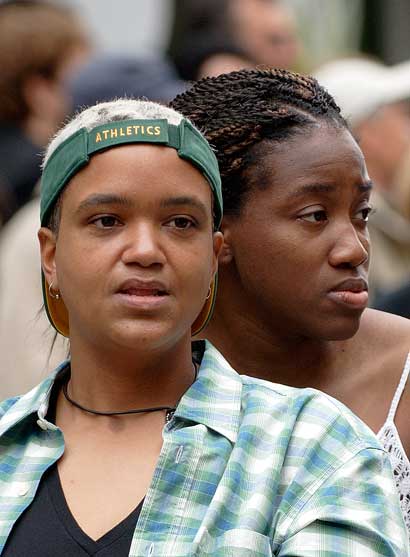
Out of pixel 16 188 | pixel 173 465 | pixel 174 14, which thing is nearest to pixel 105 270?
pixel 173 465

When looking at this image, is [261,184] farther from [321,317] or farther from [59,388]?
[59,388]

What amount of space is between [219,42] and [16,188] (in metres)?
1.31

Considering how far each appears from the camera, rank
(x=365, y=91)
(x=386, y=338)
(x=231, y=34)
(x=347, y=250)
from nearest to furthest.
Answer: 1. (x=347, y=250)
2. (x=386, y=338)
3. (x=365, y=91)
4. (x=231, y=34)

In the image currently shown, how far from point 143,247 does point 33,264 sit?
3056mm

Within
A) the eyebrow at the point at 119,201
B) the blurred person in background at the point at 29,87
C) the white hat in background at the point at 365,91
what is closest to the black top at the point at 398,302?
the white hat in background at the point at 365,91

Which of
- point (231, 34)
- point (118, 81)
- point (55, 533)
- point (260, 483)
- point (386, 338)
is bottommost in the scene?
point (55, 533)

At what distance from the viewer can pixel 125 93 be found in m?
6.04

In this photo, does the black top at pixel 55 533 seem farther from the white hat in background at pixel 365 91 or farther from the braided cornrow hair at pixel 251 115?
the white hat in background at pixel 365 91

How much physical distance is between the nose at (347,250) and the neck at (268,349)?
0.25 metres

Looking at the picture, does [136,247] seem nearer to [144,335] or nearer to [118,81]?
[144,335]

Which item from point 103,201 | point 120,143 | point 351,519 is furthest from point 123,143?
point 351,519

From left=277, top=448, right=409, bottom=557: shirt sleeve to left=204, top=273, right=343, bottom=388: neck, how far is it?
0.80m

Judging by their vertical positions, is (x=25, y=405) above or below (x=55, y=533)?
above

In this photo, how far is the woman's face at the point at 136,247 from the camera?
10.5 ft
